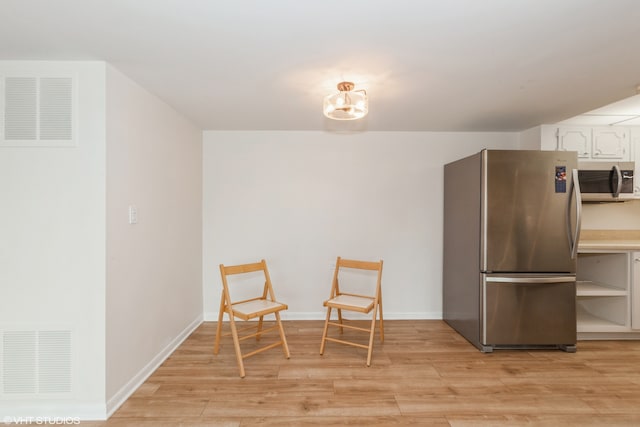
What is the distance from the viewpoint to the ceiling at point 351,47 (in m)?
1.41

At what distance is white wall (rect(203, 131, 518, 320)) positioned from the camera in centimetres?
359

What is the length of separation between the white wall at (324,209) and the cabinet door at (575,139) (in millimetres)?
467

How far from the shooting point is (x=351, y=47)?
1.73 metres

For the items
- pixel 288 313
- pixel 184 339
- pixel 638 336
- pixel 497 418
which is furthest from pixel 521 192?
pixel 184 339

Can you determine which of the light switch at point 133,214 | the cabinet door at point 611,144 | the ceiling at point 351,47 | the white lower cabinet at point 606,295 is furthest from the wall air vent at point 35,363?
the cabinet door at point 611,144

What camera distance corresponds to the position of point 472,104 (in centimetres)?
272

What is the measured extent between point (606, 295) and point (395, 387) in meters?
2.43

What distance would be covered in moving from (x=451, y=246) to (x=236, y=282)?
242 cm

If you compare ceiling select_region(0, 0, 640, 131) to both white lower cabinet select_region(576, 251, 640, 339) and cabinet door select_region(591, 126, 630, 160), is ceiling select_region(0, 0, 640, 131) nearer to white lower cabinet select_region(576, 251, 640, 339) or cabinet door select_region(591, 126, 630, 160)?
cabinet door select_region(591, 126, 630, 160)

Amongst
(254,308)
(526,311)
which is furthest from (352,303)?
(526,311)

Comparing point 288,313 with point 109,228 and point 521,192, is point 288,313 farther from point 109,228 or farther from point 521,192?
point 521,192

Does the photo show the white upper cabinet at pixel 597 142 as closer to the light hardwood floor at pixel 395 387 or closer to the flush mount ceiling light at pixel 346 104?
the light hardwood floor at pixel 395 387

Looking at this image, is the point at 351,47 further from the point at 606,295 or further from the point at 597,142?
the point at 606,295

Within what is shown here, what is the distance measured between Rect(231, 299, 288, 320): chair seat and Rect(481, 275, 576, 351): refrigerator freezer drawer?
1820mm
